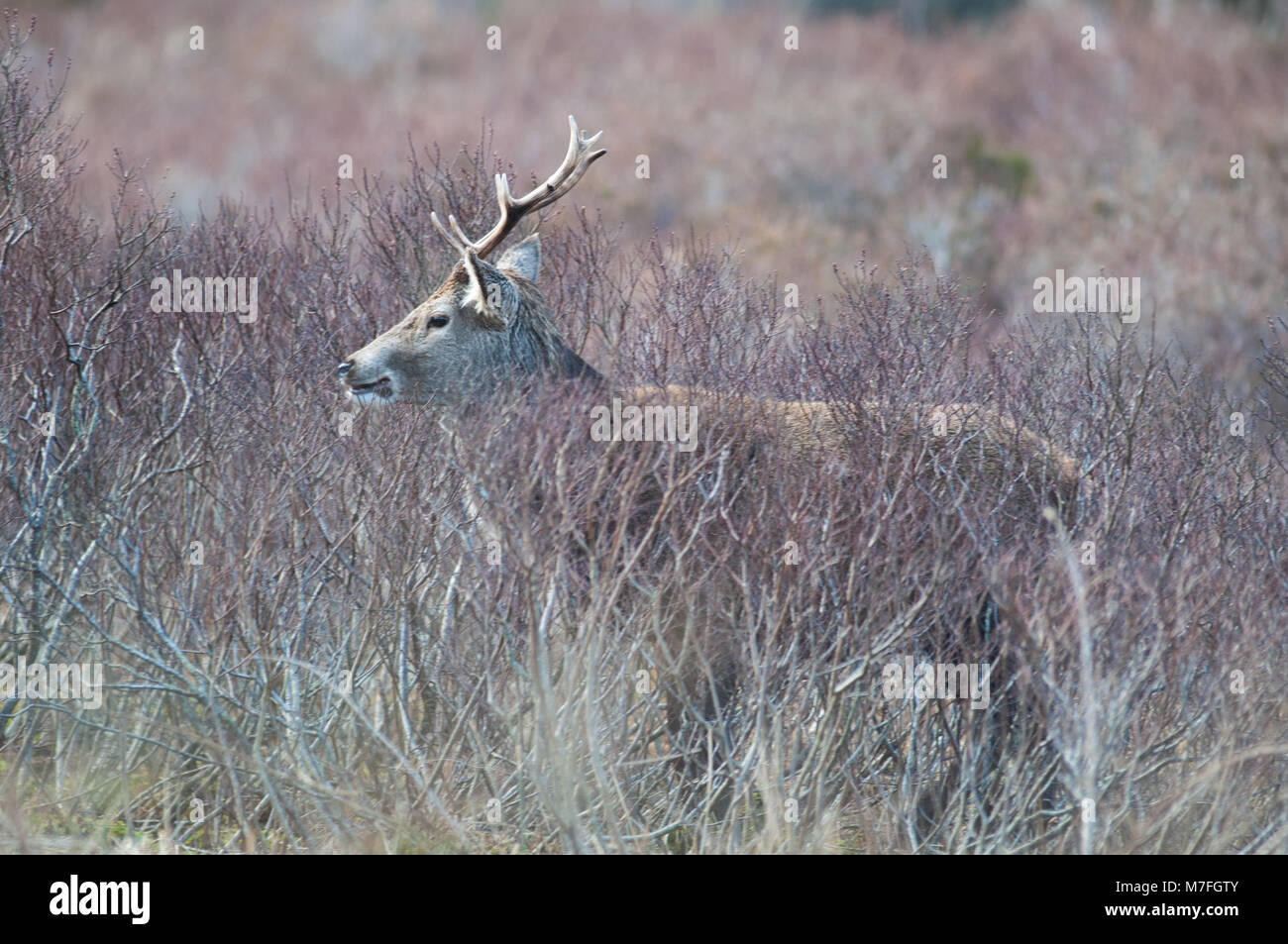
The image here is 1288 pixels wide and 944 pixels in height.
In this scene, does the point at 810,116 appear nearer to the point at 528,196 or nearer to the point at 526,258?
the point at 526,258

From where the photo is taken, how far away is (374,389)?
714 cm

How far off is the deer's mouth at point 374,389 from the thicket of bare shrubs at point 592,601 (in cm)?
17

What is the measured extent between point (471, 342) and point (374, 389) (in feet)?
1.97

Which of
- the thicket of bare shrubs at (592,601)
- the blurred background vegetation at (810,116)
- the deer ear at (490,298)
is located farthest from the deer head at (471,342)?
the blurred background vegetation at (810,116)

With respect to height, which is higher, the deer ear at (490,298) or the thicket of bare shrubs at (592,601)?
the deer ear at (490,298)

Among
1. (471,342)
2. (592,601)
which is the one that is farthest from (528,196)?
(592,601)

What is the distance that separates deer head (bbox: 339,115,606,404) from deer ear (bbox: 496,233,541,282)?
0.30m

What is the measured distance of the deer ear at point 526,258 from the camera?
8.04 m

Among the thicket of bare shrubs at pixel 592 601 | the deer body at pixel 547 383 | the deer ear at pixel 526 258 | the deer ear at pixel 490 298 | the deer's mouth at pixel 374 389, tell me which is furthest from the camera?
the deer ear at pixel 526 258

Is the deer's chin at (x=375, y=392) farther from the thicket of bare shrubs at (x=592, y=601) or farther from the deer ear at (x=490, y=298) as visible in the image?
the deer ear at (x=490, y=298)

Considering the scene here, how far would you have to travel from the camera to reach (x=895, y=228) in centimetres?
2045

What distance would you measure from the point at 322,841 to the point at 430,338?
8.44 ft

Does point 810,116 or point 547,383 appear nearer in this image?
point 547,383

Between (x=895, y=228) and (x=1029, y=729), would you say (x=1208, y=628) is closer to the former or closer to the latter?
(x=1029, y=729)
